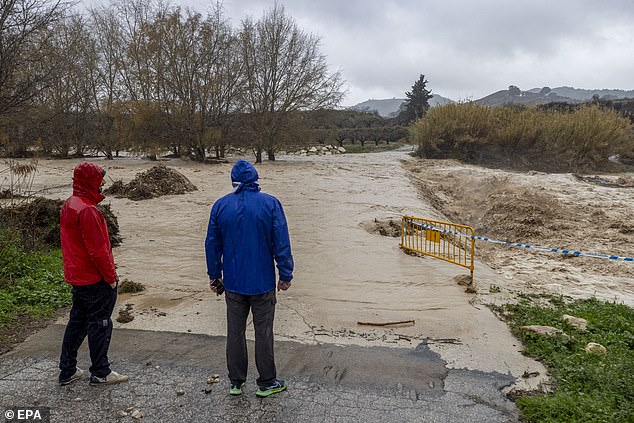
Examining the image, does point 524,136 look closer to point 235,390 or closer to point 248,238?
point 248,238

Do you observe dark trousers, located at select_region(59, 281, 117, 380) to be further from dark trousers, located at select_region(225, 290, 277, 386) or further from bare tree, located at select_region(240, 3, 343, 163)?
bare tree, located at select_region(240, 3, 343, 163)

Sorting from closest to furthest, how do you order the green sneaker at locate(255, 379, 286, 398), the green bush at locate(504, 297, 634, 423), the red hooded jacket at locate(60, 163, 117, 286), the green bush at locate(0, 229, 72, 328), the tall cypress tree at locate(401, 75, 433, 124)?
the green bush at locate(504, 297, 634, 423)
the red hooded jacket at locate(60, 163, 117, 286)
the green sneaker at locate(255, 379, 286, 398)
the green bush at locate(0, 229, 72, 328)
the tall cypress tree at locate(401, 75, 433, 124)

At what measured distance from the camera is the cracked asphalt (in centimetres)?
369

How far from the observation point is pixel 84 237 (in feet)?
12.4

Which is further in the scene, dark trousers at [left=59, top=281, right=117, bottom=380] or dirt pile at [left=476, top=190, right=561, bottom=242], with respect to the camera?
dirt pile at [left=476, top=190, right=561, bottom=242]

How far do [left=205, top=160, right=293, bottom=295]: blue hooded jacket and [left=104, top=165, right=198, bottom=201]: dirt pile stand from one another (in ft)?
42.4

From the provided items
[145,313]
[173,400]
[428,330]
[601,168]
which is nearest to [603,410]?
[428,330]

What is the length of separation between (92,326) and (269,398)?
5.29 ft

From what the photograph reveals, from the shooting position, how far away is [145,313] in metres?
5.93

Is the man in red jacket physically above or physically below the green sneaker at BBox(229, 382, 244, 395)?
above

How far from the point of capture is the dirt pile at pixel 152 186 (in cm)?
1598

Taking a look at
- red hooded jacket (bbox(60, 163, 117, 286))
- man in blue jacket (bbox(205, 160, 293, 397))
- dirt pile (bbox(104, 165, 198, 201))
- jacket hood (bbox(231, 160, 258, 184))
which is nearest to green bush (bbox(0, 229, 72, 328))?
red hooded jacket (bbox(60, 163, 117, 286))

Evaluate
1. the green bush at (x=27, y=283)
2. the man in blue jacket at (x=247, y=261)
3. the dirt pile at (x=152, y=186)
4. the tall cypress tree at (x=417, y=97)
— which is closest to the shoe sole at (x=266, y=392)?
the man in blue jacket at (x=247, y=261)

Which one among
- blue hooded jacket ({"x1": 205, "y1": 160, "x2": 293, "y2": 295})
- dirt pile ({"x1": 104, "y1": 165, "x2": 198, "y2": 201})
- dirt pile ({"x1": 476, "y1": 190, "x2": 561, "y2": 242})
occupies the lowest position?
dirt pile ({"x1": 476, "y1": 190, "x2": 561, "y2": 242})
